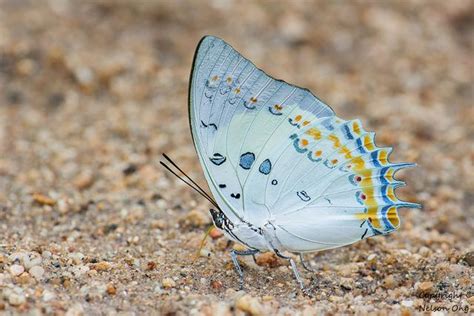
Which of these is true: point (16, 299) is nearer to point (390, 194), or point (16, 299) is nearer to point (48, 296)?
point (48, 296)

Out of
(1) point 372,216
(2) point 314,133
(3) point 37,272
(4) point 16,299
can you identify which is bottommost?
(4) point 16,299

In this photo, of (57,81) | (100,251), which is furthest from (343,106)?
(100,251)

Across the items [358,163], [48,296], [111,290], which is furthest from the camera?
[358,163]

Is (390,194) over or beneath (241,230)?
over

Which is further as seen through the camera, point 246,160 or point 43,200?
point 43,200

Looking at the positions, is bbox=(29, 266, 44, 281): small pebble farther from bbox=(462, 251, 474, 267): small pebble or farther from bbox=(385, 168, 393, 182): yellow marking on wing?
bbox=(462, 251, 474, 267): small pebble

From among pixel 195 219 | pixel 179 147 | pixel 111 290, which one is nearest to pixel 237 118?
pixel 111 290

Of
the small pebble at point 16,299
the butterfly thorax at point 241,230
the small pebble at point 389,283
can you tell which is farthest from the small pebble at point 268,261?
the small pebble at point 16,299

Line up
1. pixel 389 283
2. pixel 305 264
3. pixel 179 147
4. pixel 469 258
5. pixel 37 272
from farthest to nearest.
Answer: pixel 179 147 → pixel 305 264 → pixel 469 258 → pixel 389 283 → pixel 37 272
